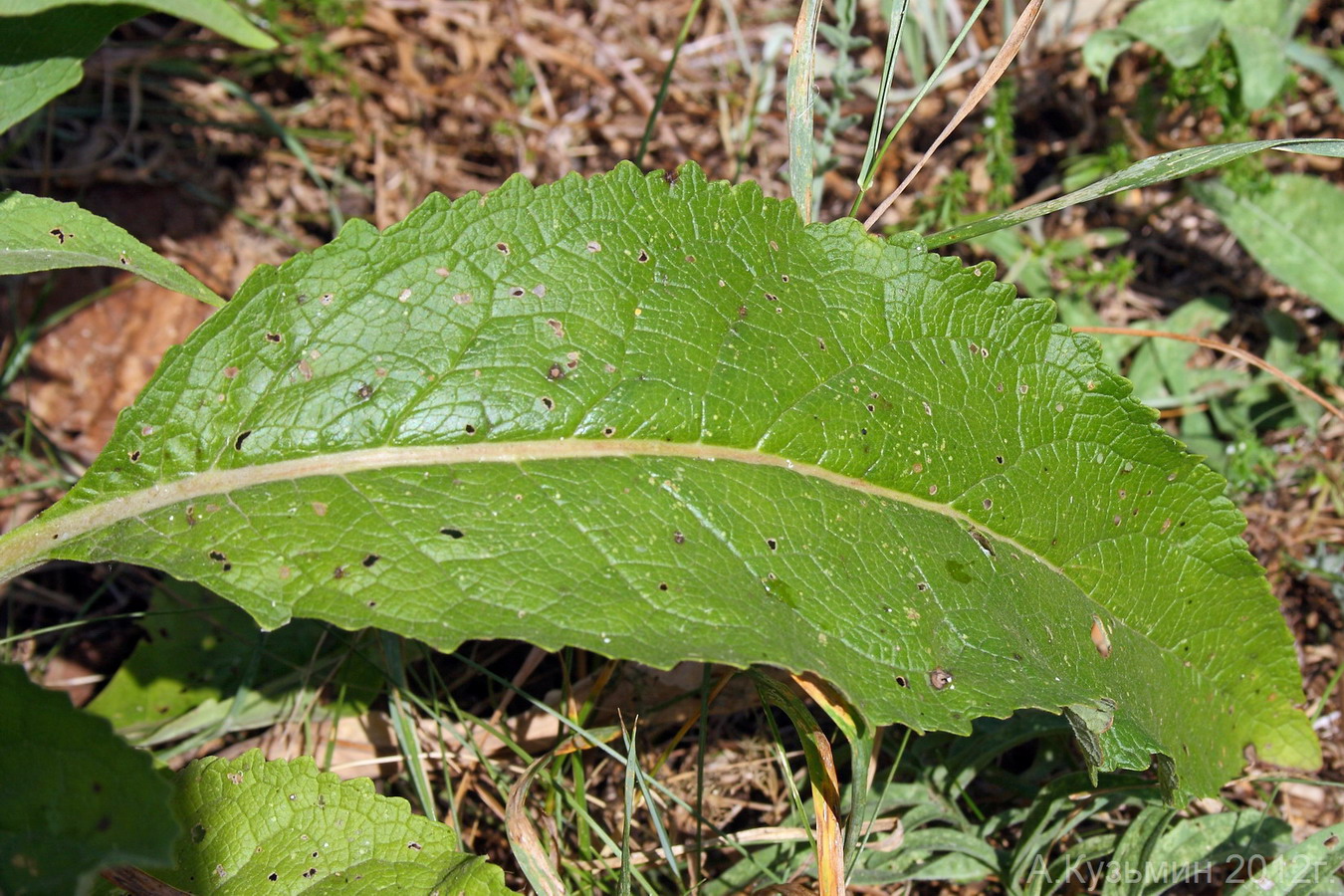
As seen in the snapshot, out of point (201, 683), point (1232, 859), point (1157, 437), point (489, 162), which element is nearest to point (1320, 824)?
point (1232, 859)

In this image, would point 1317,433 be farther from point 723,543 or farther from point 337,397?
point 337,397

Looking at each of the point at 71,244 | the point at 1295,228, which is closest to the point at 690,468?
the point at 71,244

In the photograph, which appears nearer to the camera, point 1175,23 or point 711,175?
point 1175,23

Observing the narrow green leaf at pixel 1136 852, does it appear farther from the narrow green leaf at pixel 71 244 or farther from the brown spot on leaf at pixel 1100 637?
the narrow green leaf at pixel 71 244

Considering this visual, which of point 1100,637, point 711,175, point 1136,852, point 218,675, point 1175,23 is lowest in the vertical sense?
point 218,675

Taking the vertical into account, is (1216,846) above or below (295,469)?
below

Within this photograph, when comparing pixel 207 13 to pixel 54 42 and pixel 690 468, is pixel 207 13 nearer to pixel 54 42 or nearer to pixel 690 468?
pixel 54 42
